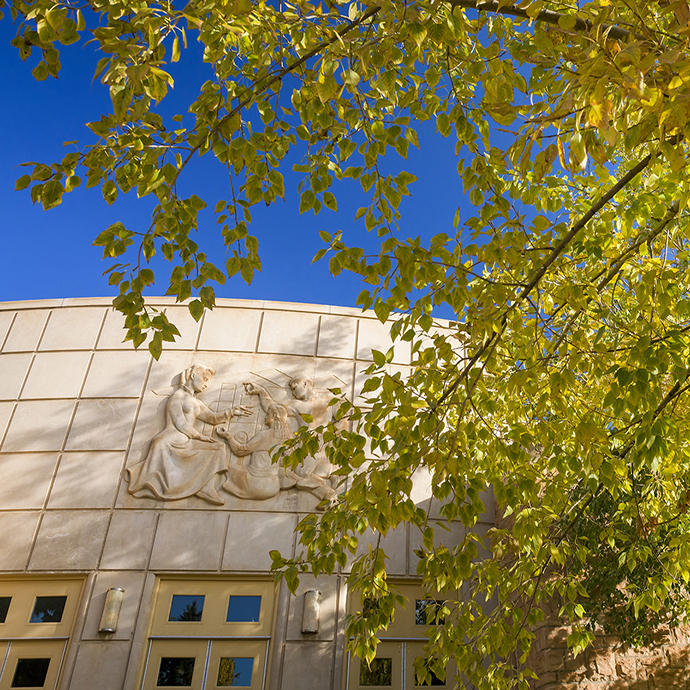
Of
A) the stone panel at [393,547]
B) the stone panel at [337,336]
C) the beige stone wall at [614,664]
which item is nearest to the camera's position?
the beige stone wall at [614,664]

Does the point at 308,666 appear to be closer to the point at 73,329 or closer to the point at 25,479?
the point at 25,479

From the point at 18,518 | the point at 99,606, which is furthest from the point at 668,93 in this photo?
the point at 18,518

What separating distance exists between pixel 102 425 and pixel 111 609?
224 cm

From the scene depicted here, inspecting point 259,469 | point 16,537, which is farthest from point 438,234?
point 16,537

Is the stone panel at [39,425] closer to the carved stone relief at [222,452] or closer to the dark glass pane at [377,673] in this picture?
the carved stone relief at [222,452]

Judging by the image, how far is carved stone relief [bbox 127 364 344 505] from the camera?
6969mm

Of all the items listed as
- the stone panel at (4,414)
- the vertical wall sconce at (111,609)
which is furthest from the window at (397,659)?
the stone panel at (4,414)

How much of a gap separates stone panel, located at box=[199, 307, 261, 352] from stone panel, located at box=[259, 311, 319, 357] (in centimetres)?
14

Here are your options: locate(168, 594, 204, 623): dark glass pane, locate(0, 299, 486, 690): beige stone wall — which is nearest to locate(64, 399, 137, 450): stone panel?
locate(0, 299, 486, 690): beige stone wall

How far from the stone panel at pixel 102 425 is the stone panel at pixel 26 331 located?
1340 millimetres

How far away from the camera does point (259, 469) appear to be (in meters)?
7.07

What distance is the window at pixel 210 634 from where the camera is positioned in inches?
243

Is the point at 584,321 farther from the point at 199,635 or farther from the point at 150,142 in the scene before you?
the point at 199,635

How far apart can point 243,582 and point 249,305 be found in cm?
363
